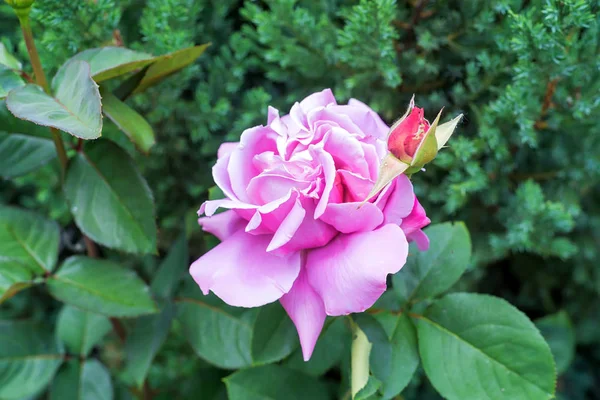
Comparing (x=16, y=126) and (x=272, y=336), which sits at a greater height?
(x=16, y=126)

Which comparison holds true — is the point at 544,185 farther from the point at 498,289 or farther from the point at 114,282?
the point at 114,282

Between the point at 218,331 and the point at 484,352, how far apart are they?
1.21ft

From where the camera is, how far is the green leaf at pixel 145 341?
0.80 m

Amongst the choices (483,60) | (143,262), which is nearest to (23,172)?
(143,262)

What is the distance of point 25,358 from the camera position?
0.87 m

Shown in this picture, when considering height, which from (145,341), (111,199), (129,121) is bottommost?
(145,341)

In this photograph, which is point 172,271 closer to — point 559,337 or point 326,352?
point 326,352

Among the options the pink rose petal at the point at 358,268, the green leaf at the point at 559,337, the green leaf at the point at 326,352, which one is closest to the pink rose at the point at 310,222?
the pink rose petal at the point at 358,268

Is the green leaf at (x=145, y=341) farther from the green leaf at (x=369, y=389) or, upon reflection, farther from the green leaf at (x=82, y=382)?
the green leaf at (x=369, y=389)

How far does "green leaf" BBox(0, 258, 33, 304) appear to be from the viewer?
642 millimetres

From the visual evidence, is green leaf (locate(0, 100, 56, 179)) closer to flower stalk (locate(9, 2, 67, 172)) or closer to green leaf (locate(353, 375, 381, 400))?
flower stalk (locate(9, 2, 67, 172))

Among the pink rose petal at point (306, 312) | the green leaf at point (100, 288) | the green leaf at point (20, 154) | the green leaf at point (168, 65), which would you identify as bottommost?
the green leaf at point (100, 288)

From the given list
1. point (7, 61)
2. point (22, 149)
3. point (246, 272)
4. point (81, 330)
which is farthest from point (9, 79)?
point (81, 330)

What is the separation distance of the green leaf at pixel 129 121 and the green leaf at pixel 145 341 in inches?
12.4
